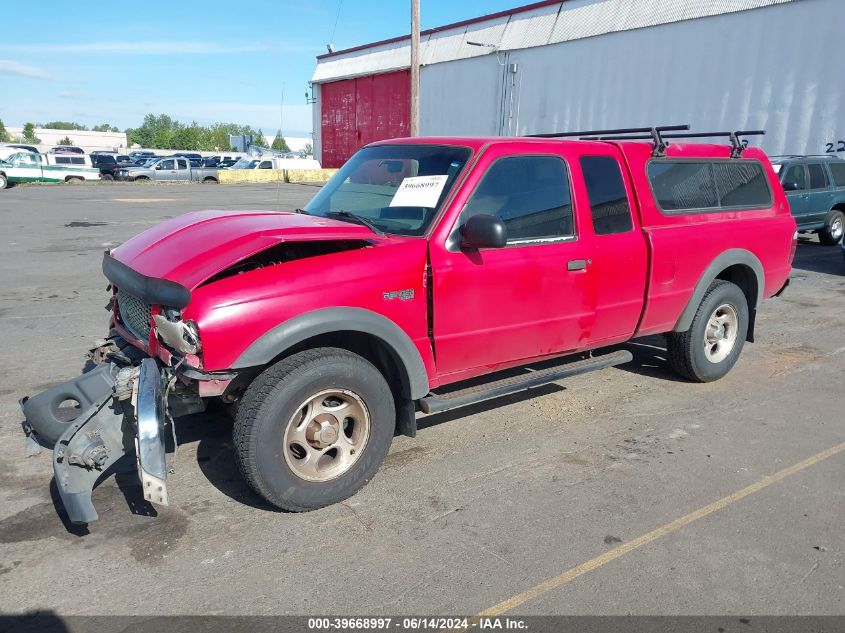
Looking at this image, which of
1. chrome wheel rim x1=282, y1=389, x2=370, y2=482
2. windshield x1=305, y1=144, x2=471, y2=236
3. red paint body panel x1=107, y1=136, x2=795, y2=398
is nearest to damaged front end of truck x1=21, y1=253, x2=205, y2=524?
red paint body panel x1=107, y1=136, x2=795, y2=398

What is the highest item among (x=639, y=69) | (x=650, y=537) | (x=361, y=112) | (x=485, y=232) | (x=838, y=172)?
(x=639, y=69)

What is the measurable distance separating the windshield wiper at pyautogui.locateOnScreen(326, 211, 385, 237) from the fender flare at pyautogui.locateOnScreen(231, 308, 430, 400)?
64 centimetres

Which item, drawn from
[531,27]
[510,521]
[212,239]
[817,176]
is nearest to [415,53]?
[531,27]

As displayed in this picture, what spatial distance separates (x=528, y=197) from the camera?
427 centimetres

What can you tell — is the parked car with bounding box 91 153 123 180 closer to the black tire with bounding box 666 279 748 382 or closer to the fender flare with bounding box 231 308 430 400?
the black tire with bounding box 666 279 748 382

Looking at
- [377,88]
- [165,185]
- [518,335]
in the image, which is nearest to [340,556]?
[518,335]

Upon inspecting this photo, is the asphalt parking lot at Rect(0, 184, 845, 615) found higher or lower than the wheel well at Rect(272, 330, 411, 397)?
lower

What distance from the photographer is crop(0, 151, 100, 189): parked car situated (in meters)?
28.6

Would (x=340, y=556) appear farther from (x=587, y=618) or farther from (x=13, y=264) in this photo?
(x=13, y=264)

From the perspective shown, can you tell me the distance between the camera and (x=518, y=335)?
423 centimetres

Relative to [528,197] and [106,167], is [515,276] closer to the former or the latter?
[528,197]

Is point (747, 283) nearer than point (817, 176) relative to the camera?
Yes

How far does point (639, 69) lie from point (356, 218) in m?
21.2

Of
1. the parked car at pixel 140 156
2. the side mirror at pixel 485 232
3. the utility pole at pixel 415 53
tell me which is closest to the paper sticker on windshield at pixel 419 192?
the side mirror at pixel 485 232
